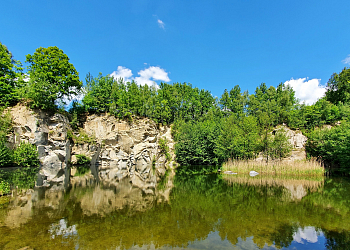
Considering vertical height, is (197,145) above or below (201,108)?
below

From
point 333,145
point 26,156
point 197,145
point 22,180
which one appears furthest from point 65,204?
point 197,145

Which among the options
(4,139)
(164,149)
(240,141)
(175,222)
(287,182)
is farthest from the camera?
(164,149)

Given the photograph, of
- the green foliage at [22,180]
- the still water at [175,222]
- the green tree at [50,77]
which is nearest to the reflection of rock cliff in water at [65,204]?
the still water at [175,222]

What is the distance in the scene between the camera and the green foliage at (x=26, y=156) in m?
26.9

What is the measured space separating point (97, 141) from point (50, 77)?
16.0 metres

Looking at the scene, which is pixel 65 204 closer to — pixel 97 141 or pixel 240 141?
pixel 240 141

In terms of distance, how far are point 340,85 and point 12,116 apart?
6913cm

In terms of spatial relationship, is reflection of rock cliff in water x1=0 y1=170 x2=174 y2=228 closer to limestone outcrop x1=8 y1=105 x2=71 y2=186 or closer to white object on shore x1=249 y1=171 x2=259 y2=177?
white object on shore x1=249 y1=171 x2=259 y2=177

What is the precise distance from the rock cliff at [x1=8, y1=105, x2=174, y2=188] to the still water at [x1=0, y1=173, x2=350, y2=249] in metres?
20.7

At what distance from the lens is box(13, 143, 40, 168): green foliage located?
26.9 meters

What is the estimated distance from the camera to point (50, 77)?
3647cm

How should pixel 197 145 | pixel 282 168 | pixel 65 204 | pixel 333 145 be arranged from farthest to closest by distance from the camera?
pixel 197 145 < pixel 282 168 < pixel 333 145 < pixel 65 204

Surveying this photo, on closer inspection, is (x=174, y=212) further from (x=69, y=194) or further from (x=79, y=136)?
(x=79, y=136)

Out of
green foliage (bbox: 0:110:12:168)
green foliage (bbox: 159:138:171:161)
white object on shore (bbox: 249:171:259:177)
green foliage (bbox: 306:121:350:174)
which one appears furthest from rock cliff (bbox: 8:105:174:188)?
green foliage (bbox: 306:121:350:174)
